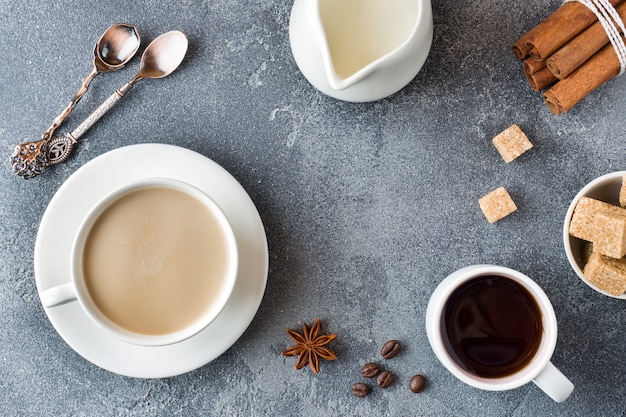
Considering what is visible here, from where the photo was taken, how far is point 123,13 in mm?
1400

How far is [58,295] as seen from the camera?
1128 mm

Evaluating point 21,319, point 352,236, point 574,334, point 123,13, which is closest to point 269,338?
point 352,236

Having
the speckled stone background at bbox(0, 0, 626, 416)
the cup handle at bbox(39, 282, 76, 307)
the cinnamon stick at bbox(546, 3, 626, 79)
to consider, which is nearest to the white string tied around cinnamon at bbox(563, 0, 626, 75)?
the cinnamon stick at bbox(546, 3, 626, 79)

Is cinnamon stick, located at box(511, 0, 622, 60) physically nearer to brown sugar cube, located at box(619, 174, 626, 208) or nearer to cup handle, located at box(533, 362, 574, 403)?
brown sugar cube, located at box(619, 174, 626, 208)

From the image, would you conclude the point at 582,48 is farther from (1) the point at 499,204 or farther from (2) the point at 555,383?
(2) the point at 555,383

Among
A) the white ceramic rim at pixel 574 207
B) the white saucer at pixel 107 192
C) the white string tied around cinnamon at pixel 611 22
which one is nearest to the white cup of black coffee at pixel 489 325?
the white ceramic rim at pixel 574 207

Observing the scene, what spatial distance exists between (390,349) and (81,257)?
0.65 metres

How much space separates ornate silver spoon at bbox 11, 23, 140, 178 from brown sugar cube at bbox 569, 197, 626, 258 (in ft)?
3.16

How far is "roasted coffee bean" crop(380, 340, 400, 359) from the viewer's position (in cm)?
139

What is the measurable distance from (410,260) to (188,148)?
0.53 m

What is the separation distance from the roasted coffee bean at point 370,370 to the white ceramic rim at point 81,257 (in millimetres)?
385

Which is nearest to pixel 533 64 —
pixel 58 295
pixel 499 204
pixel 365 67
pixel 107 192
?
pixel 499 204

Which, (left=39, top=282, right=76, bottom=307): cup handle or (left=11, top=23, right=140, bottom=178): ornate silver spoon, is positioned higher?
(left=11, top=23, right=140, bottom=178): ornate silver spoon

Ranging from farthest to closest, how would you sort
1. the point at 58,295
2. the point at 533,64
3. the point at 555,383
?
the point at 533,64 → the point at 555,383 → the point at 58,295
